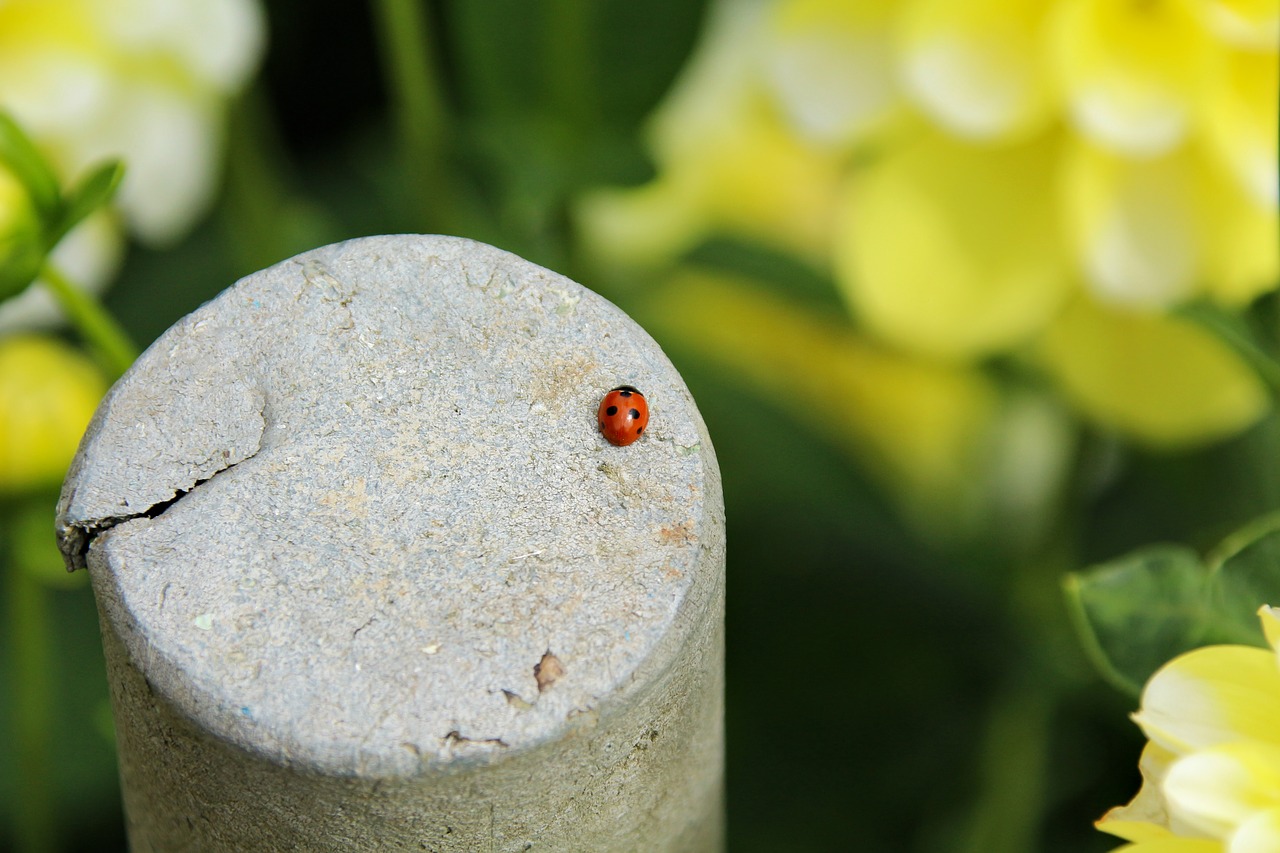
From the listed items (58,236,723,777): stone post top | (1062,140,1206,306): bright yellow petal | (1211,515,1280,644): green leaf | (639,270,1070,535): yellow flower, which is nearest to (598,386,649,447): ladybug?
(58,236,723,777): stone post top

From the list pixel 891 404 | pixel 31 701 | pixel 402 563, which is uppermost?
pixel 402 563

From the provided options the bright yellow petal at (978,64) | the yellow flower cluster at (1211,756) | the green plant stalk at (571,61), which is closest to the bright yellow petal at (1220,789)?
the yellow flower cluster at (1211,756)

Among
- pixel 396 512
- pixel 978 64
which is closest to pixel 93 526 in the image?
pixel 396 512

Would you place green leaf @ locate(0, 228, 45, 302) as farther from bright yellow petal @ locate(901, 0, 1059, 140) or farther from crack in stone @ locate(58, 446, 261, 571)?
bright yellow petal @ locate(901, 0, 1059, 140)

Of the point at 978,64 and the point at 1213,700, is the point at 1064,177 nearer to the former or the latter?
the point at 978,64

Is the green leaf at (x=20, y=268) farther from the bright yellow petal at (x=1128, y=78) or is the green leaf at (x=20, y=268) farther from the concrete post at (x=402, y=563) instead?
the bright yellow petal at (x=1128, y=78)

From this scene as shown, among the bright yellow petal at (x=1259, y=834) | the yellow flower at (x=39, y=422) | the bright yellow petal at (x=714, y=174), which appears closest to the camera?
the bright yellow petal at (x=1259, y=834)

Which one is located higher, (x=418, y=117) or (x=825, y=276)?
(x=418, y=117)
